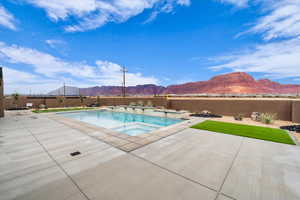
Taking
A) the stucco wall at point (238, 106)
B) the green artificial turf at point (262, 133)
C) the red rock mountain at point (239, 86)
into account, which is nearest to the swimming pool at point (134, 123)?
the green artificial turf at point (262, 133)

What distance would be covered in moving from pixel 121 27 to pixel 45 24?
6.27m

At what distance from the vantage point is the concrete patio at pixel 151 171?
167 cm

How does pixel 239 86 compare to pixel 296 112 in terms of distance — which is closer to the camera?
pixel 296 112

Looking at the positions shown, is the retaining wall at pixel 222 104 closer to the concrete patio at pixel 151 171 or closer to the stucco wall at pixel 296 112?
the stucco wall at pixel 296 112

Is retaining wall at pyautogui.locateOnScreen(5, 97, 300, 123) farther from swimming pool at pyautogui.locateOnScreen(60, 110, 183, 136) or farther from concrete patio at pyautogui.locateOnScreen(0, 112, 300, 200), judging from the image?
concrete patio at pyautogui.locateOnScreen(0, 112, 300, 200)

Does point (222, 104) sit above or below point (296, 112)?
above

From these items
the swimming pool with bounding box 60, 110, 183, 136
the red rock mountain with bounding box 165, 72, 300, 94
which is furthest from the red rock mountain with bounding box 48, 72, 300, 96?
the swimming pool with bounding box 60, 110, 183, 136

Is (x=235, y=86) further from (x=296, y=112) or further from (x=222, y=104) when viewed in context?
(x=296, y=112)

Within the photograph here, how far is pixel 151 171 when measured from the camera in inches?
85.9

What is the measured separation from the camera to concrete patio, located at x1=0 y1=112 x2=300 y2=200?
1.67 metres

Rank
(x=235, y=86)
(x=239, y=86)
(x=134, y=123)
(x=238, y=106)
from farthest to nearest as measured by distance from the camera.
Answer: (x=235, y=86), (x=239, y=86), (x=238, y=106), (x=134, y=123)

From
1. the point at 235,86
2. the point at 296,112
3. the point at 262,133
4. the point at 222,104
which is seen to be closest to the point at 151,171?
the point at 262,133

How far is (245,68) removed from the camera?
21078 millimetres

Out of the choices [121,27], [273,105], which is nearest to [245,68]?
[273,105]
